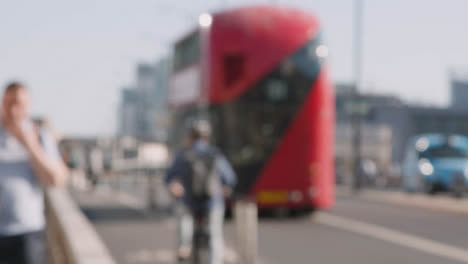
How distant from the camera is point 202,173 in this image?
33.1 feet

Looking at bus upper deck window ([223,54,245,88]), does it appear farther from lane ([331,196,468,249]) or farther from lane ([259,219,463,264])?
lane ([331,196,468,249])

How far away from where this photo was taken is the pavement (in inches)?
566

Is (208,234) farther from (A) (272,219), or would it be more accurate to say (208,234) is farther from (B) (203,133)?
(A) (272,219)

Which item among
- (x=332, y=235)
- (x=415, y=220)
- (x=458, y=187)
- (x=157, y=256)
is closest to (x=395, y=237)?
(x=332, y=235)

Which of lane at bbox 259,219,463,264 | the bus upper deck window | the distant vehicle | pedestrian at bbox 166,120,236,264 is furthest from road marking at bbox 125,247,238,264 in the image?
the distant vehicle

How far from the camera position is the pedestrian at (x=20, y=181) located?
580 centimetres

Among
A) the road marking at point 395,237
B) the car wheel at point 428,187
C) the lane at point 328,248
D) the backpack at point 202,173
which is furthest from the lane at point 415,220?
the backpack at point 202,173

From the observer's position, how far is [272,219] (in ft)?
76.0

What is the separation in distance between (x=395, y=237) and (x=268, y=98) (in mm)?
3942

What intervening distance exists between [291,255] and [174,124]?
28.6ft

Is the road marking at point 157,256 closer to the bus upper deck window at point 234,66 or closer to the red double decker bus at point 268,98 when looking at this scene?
the red double decker bus at point 268,98

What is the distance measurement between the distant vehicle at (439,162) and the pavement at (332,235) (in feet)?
18.3

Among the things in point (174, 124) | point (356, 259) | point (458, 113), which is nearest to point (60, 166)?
point (356, 259)

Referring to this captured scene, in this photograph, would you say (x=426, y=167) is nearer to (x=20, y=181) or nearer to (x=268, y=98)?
(x=268, y=98)
